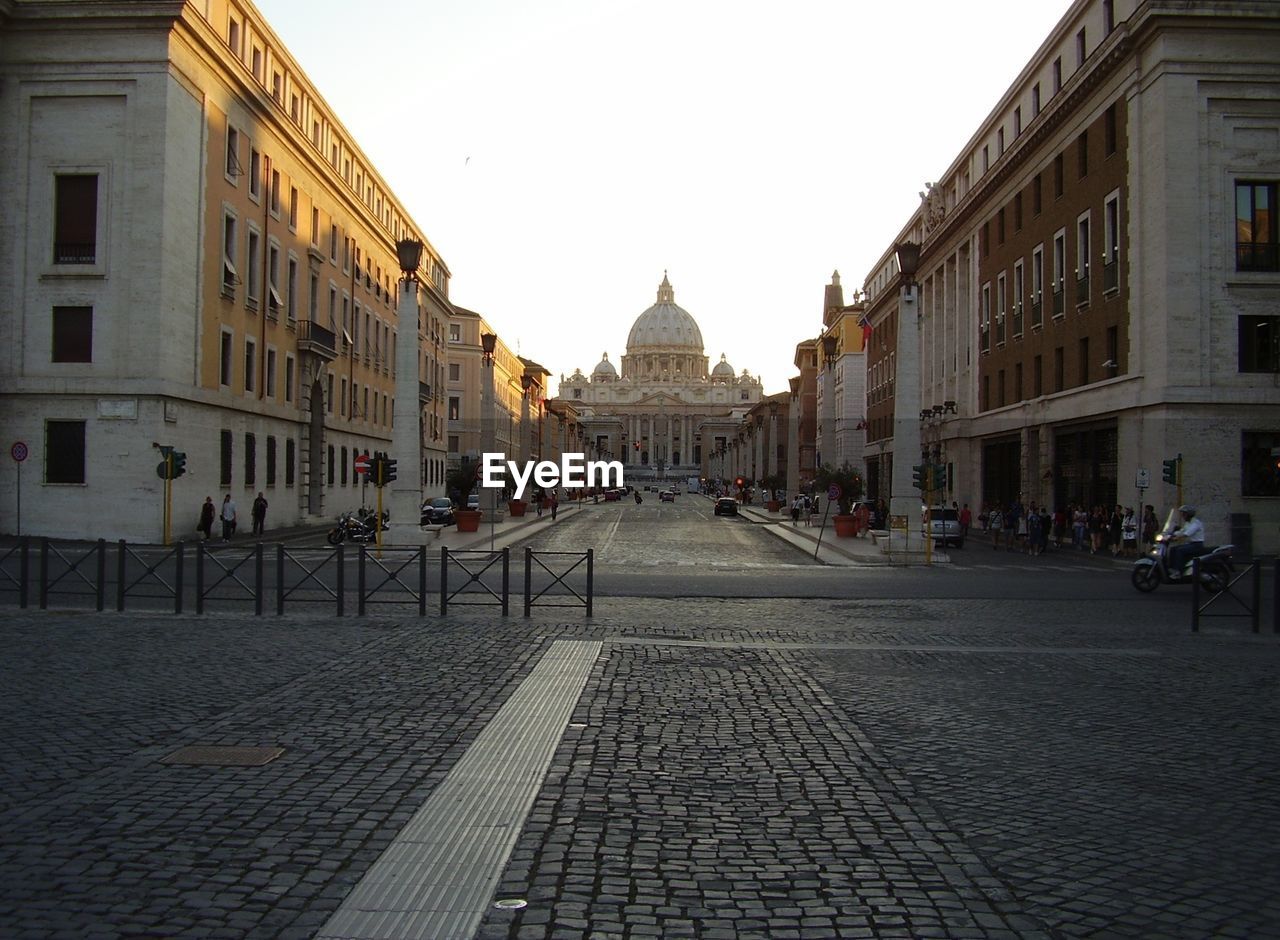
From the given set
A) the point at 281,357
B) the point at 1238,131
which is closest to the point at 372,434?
the point at 281,357

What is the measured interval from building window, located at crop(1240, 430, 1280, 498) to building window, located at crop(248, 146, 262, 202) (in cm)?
3166

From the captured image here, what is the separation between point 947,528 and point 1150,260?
10.5m

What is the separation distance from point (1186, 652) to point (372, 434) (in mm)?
49943

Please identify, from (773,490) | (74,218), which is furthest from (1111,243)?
(773,490)

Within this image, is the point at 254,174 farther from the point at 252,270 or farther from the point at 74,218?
the point at 74,218

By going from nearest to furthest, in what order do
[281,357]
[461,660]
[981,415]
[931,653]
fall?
[461,660]
[931,653]
[281,357]
[981,415]

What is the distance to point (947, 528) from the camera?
37188 millimetres

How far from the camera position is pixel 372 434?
58.8m

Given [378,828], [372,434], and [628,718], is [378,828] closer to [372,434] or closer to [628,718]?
[628,718]

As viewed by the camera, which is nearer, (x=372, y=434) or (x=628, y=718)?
(x=628, y=718)

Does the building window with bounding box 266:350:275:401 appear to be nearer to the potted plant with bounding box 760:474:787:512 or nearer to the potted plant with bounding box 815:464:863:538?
the potted plant with bounding box 815:464:863:538

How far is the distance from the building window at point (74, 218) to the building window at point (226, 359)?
548 centimetres

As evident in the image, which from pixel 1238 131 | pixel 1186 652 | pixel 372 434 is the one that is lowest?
pixel 1186 652

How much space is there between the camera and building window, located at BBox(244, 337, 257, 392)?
3878cm
